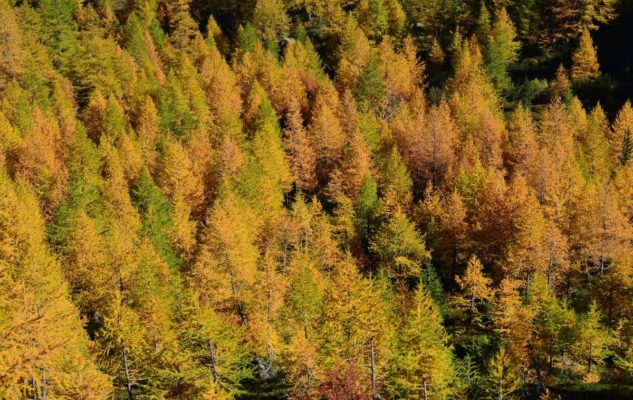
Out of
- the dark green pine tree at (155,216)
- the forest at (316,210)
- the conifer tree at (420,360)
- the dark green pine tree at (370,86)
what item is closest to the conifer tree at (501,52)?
the forest at (316,210)

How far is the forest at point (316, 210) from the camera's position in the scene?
33344mm

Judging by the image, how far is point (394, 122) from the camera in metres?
78.0

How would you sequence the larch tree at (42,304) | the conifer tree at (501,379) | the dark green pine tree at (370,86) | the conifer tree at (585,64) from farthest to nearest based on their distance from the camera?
the conifer tree at (585,64), the dark green pine tree at (370,86), the conifer tree at (501,379), the larch tree at (42,304)

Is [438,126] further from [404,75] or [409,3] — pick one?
[409,3]

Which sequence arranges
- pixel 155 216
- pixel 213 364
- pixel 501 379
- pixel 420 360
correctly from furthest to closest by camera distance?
pixel 155 216
pixel 501 379
pixel 213 364
pixel 420 360

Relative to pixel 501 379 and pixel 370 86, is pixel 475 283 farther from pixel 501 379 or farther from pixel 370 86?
pixel 370 86

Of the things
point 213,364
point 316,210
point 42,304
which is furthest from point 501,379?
point 42,304

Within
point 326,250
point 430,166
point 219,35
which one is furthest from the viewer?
point 219,35

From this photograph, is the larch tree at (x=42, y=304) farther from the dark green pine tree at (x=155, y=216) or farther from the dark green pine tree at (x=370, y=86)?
the dark green pine tree at (x=370, y=86)

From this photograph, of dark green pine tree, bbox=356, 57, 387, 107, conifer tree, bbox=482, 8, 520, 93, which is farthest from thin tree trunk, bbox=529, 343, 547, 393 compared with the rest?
conifer tree, bbox=482, 8, 520, 93

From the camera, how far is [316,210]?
5988cm

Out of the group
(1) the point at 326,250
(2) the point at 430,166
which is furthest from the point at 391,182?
(1) the point at 326,250

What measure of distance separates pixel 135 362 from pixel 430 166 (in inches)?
1874

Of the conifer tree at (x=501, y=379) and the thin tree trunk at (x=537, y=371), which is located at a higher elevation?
the conifer tree at (x=501, y=379)
